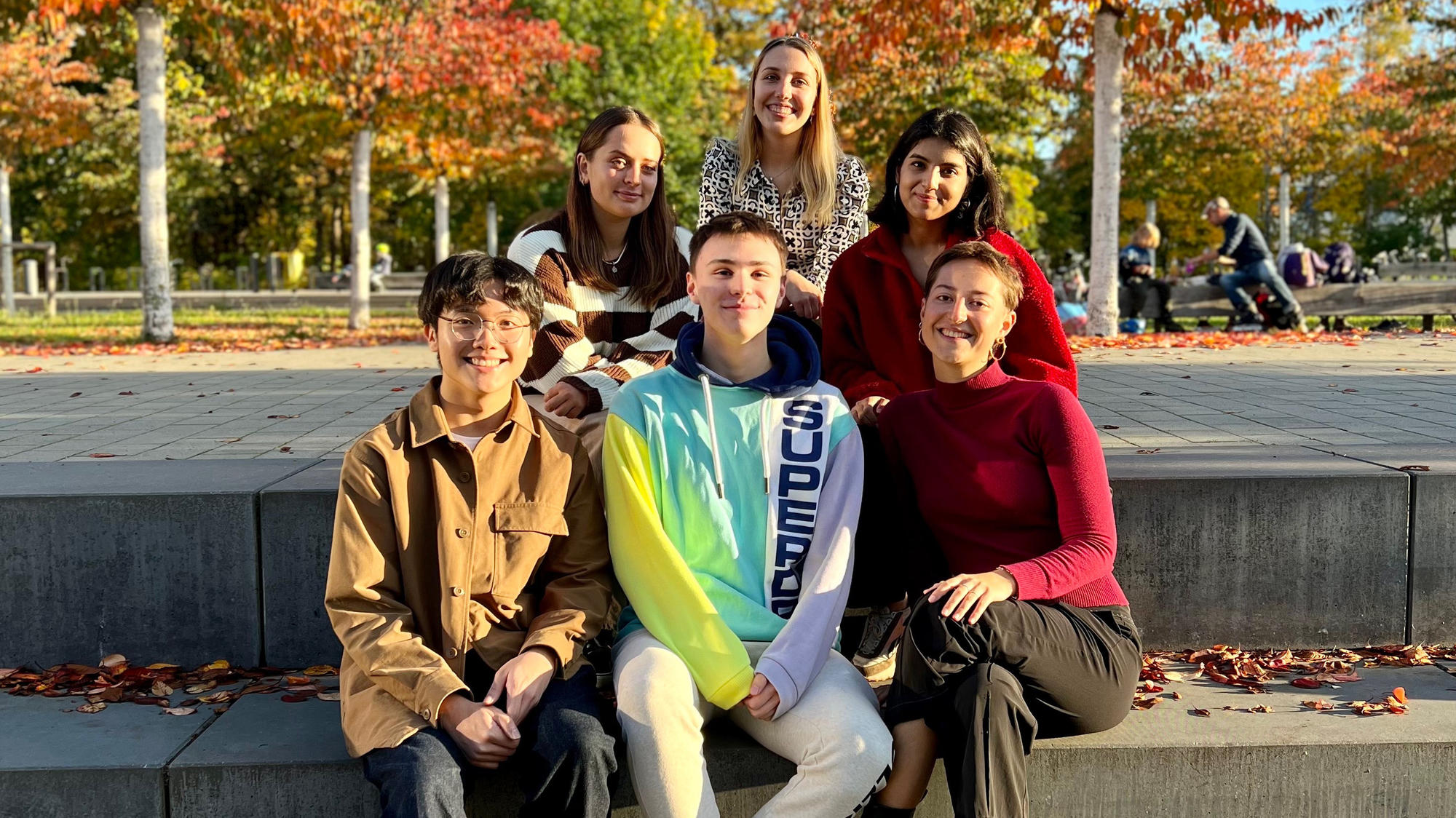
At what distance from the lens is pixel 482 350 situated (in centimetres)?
316

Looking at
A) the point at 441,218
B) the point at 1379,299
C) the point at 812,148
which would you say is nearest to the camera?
the point at 812,148

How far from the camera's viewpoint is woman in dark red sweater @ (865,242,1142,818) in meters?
2.89

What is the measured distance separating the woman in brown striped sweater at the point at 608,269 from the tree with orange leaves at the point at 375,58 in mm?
10614

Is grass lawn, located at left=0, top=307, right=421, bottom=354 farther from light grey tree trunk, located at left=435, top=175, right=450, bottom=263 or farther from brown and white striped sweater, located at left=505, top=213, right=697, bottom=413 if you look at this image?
brown and white striped sweater, located at left=505, top=213, right=697, bottom=413

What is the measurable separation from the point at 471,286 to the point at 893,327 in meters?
1.38

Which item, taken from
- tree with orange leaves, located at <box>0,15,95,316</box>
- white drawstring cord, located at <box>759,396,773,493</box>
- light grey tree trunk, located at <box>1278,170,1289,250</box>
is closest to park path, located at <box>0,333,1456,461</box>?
white drawstring cord, located at <box>759,396,773,493</box>

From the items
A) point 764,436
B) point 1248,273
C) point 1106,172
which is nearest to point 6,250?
point 1106,172

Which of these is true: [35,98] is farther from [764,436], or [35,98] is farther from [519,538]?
[764,436]

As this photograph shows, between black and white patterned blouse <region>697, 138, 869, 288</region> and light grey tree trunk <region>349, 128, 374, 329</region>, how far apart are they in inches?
511

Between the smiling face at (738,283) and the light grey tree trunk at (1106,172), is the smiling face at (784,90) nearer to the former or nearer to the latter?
the smiling face at (738,283)

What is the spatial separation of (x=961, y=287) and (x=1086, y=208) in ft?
131

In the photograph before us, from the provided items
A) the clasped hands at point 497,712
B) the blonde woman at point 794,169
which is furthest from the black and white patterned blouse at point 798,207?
the clasped hands at point 497,712

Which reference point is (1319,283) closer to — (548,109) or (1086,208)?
(548,109)

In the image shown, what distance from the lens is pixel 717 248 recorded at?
328cm
